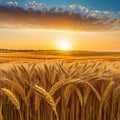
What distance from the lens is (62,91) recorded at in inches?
43.3

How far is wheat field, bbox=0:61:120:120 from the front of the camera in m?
1.10

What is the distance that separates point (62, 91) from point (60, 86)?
0.06 meters

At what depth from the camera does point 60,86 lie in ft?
3.45

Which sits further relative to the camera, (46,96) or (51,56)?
(51,56)

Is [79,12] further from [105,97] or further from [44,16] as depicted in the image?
[105,97]

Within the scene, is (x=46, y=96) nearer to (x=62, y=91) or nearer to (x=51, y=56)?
(x=62, y=91)

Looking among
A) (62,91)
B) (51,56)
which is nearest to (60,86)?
(62,91)

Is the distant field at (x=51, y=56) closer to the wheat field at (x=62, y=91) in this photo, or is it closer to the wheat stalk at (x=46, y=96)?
the wheat field at (x=62, y=91)

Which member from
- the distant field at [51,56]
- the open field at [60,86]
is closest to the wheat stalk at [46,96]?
the open field at [60,86]

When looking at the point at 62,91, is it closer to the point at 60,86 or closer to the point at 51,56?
the point at 60,86

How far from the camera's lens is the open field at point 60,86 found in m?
1.10

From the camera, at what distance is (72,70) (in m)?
1.13

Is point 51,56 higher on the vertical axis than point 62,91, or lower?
higher

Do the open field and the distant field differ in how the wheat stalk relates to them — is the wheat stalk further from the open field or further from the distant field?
the distant field
